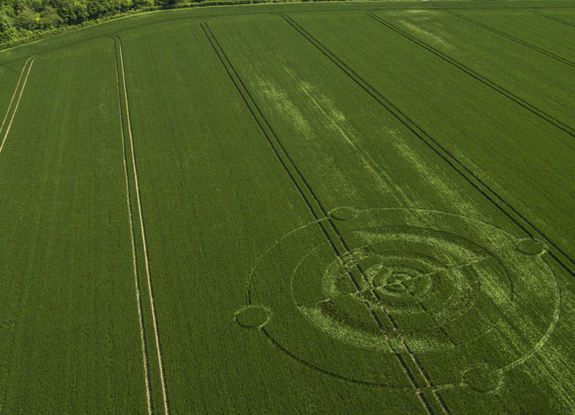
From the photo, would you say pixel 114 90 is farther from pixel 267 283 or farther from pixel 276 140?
pixel 267 283

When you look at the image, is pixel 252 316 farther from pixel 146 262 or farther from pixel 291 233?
pixel 146 262

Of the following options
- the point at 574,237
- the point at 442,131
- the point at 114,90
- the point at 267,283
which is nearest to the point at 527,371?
the point at 574,237

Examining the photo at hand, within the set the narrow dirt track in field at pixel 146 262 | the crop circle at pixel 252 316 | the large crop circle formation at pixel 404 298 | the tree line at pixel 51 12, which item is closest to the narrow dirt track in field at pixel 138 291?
the narrow dirt track in field at pixel 146 262

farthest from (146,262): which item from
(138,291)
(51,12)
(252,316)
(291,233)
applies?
(51,12)

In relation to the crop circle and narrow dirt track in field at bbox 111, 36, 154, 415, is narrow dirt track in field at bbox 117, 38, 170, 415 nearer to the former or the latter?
narrow dirt track in field at bbox 111, 36, 154, 415

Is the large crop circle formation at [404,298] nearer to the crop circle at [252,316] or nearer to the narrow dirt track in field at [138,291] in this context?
the crop circle at [252,316]
